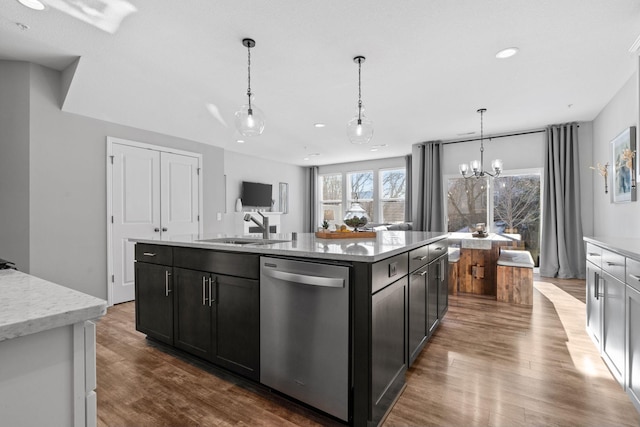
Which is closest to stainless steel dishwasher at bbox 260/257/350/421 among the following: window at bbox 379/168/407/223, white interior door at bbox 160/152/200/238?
white interior door at bbox 160/152/200/238

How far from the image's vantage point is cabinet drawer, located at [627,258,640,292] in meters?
1.60

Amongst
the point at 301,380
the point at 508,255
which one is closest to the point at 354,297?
the point at 301,380

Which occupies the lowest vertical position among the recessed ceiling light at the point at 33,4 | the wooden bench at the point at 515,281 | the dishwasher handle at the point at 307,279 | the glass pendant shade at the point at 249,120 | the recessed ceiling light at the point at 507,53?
the wooden bench at the point at 515,281

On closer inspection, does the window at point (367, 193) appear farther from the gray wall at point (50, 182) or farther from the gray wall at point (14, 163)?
the gray wall at point (14, 163)

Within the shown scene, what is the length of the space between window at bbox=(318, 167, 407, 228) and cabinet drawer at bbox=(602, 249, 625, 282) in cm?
553

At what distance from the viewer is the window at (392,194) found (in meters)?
7.83

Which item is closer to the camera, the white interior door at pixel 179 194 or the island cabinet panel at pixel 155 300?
the island cabinet panel at pixel 155 300

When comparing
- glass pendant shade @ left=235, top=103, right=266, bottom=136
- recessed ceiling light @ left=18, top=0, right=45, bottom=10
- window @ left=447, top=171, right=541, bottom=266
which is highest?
recessed ceiling light @ left=18, top=0, right=45, bottom=10

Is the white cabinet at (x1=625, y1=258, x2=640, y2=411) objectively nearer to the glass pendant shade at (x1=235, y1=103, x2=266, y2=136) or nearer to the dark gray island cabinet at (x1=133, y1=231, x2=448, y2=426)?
the dark gray island cabinet at (x1=133, y1=231, x2=448, y2=426)

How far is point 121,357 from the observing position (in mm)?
2453

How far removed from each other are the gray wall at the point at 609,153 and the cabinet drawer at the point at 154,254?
458cm

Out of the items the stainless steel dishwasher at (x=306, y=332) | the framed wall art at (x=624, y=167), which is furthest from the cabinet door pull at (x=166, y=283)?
the framed wall art at (x=624, y=167)

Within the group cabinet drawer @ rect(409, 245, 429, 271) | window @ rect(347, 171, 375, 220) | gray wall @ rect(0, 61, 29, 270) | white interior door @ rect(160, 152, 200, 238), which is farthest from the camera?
window @ rect(347, 171, 375, 220)

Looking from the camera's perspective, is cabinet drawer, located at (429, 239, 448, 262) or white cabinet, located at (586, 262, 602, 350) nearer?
white cabinet, located at (586, 262, 602, 350)
